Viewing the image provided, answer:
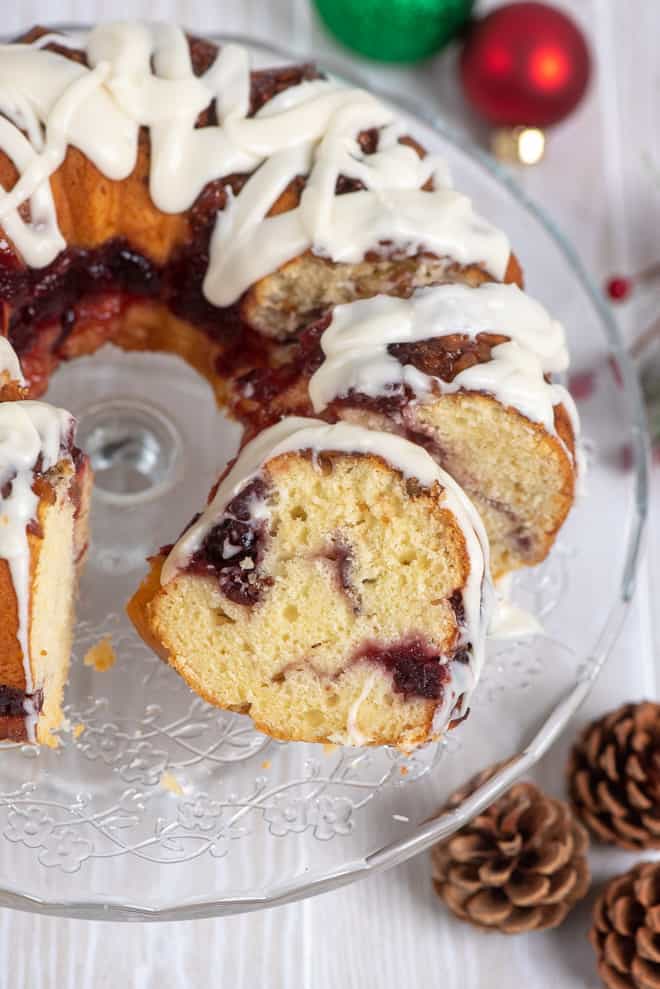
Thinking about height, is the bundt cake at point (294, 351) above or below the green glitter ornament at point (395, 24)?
below

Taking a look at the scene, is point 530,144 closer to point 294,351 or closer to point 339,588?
point 294,351

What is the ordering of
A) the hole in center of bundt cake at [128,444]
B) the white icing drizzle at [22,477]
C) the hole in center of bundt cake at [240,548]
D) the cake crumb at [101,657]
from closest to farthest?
1. the white icing drizzle at [22,477]
2. the hole in center of bundt cake at [240,548]
3. the cake crumb at [101,657]
4. the hole in center of bundt cake at [128,444]

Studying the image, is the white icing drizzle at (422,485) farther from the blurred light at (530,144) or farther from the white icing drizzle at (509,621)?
the blurred light at (530,144)

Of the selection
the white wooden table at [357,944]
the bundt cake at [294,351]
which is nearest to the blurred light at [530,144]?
the bundt cake at [294,351]

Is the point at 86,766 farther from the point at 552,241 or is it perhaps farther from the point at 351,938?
the point at 552,241

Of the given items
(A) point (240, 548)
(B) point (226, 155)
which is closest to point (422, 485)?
(A) point (240, 548)
